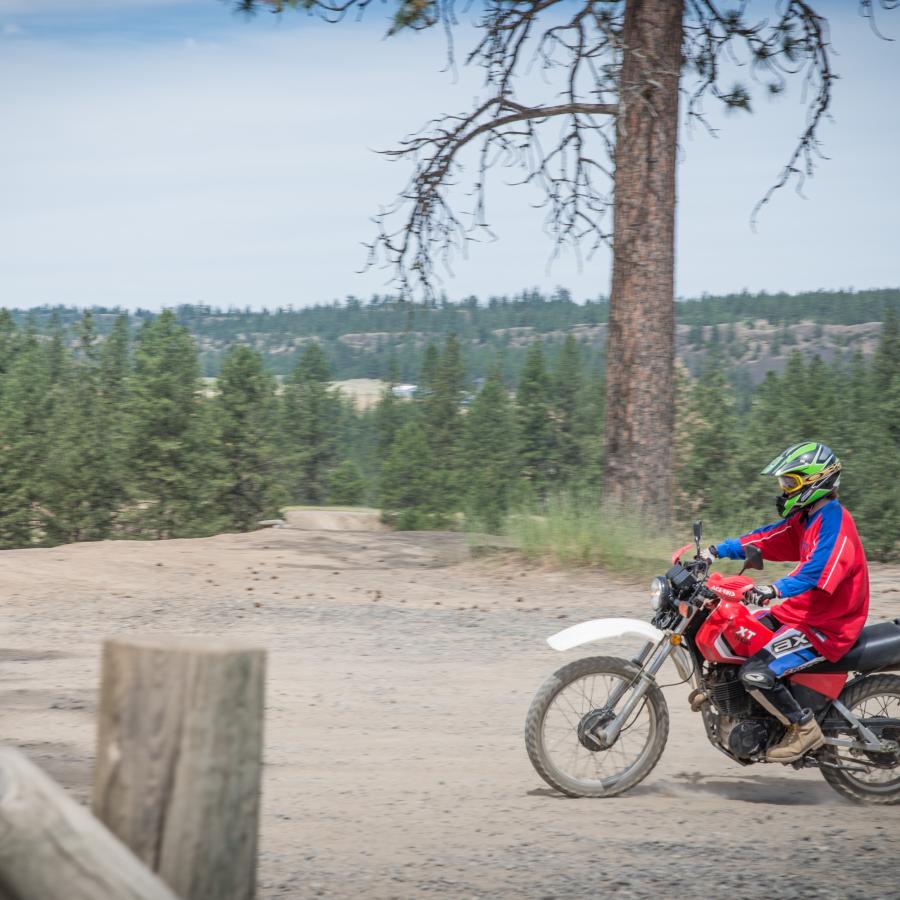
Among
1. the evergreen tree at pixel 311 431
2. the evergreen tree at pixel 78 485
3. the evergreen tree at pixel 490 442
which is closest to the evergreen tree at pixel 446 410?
the evergreen tree at pixel 490 442

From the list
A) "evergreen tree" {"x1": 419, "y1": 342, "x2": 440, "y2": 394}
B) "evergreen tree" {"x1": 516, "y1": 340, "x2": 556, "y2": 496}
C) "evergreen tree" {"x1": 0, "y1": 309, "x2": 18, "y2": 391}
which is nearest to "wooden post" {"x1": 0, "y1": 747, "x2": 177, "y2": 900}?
"evergreen tree" {"x1": 516, "y1": 340, "x2": 556, "y2": 496}

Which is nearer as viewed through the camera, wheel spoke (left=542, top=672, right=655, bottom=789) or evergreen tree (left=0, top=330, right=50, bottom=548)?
wheel spoke (left=542, top=672, right=655, bottom=789)

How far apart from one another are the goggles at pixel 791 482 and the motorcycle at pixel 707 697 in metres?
0.42

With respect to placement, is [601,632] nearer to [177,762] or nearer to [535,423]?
[177,762]

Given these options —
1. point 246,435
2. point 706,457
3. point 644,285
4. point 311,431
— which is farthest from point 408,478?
point 644,285

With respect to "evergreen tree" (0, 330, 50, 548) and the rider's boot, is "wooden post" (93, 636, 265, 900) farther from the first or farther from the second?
"evergreen tree" (0, 330, 50, 548)

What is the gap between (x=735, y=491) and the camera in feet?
278

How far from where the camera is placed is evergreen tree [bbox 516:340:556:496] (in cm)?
10188

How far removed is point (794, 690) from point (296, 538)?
10488mm

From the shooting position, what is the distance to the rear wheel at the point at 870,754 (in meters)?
6.04

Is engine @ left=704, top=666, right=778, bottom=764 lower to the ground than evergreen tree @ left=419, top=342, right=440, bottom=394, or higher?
lower

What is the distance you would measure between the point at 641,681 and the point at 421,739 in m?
1.65

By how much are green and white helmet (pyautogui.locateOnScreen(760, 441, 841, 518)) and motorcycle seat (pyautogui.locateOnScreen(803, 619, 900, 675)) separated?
2.43ft

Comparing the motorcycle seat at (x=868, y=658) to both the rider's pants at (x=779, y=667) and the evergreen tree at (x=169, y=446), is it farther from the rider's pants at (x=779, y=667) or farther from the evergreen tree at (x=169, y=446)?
the evergreen tree at (x=169, y=446)
